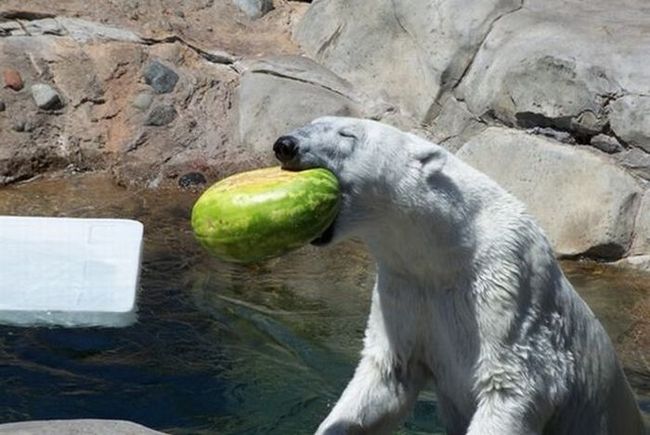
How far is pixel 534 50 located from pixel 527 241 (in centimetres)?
369

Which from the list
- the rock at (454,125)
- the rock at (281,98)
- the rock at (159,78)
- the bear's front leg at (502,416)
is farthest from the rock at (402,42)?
the bear's front leg at (502,416)

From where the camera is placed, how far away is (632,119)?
278 inches

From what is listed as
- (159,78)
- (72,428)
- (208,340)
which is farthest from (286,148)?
(159,78)

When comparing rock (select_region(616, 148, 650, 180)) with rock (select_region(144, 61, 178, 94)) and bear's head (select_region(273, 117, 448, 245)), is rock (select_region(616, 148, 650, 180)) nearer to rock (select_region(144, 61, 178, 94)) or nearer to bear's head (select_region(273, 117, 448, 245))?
rock (select_region(144, 61, 178, 94))

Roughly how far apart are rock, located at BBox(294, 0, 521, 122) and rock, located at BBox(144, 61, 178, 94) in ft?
3.09

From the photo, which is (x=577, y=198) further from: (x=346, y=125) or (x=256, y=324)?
(x=346, y=125)

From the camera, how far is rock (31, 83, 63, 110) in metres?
7.71

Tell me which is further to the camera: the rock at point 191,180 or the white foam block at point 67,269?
the rock at point 191,180

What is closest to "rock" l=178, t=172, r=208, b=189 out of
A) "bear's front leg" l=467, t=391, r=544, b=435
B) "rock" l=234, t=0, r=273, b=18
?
"rock" l=234, t=0, r=273, b=18

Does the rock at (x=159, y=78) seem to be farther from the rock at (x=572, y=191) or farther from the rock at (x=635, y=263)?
the rock at (x=635, y=263)

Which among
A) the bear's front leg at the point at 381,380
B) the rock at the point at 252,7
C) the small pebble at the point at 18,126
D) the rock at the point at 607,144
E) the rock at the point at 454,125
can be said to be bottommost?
the small pebble at the point at 18,126

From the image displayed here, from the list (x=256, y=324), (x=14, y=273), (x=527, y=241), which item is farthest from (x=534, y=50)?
(x=527, y=241)

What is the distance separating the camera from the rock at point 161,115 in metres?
7.84

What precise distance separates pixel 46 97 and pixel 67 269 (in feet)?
8.94
